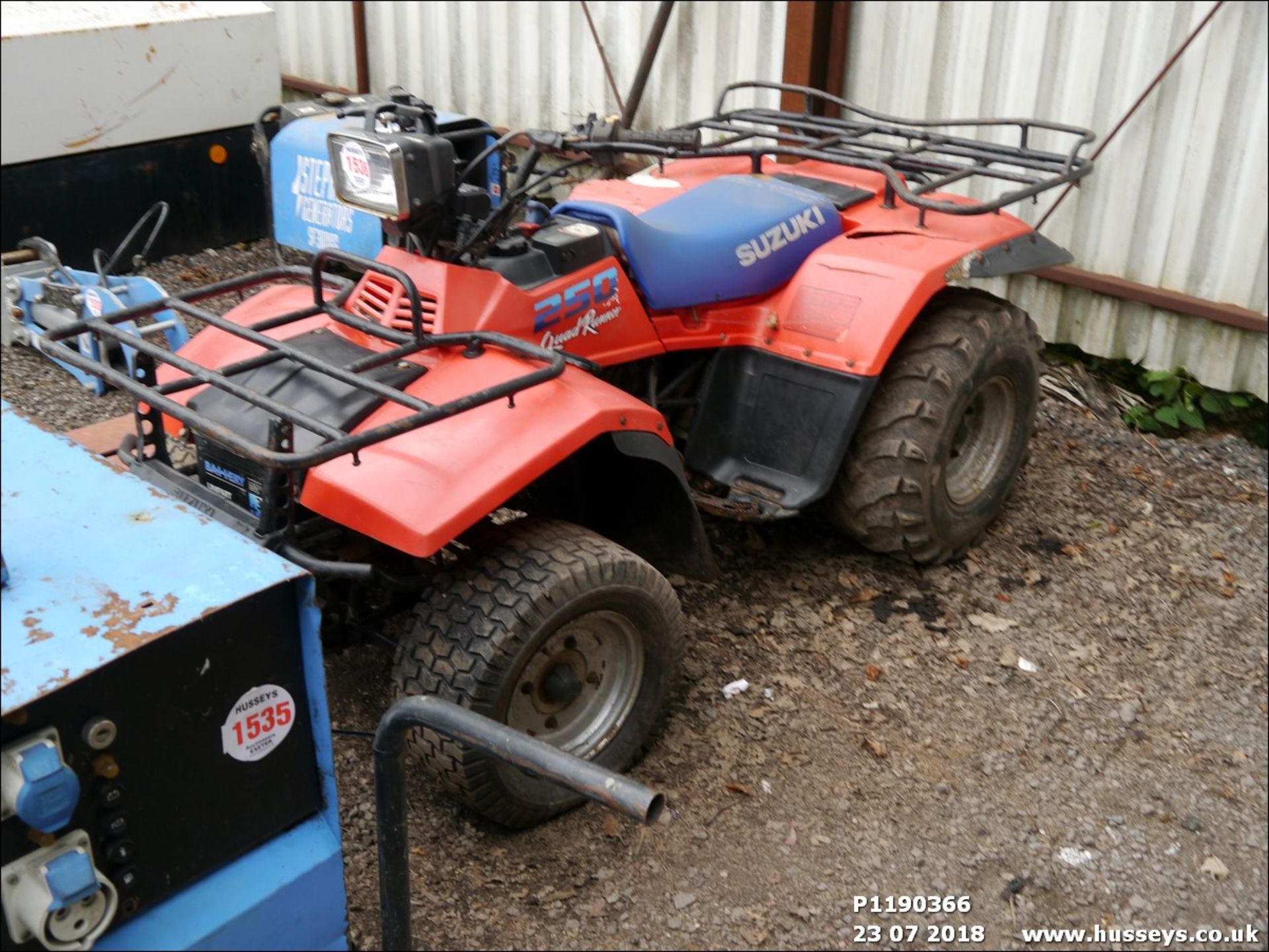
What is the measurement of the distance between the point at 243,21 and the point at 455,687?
5198 millimetres

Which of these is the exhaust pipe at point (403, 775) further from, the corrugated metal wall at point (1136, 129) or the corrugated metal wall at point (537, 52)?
the corrugated metal wall at point (537, 52)

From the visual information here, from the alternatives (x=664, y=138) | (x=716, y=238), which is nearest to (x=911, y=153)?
(x=716, y=238)

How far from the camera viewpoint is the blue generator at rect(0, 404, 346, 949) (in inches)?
66.8

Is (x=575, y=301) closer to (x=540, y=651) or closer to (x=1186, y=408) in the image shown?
(x=540, y=651)

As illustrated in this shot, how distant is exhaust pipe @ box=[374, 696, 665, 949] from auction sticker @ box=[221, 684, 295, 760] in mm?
152

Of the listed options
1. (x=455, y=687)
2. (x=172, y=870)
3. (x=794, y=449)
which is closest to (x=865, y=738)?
(x=794, y=449)

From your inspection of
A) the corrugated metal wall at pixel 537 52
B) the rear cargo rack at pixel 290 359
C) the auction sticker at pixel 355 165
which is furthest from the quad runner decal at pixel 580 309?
the corrugated metal wall at pixel 537 52

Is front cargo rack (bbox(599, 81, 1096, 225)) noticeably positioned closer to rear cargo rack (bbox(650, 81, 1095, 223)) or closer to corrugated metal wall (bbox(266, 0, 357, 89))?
rear cargo rack (bbox(650, 81, 1095, 223))

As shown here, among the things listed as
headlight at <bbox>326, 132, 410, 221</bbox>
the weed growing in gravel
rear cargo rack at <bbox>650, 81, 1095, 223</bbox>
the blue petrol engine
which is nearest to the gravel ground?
the weed growing in gravel

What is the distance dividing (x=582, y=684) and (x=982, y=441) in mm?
1899

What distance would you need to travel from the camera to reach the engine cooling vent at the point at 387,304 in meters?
3.17

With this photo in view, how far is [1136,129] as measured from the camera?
5098 millimetres

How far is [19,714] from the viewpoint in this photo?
1.62 m

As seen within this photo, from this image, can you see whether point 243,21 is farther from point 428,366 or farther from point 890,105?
point 428,366
